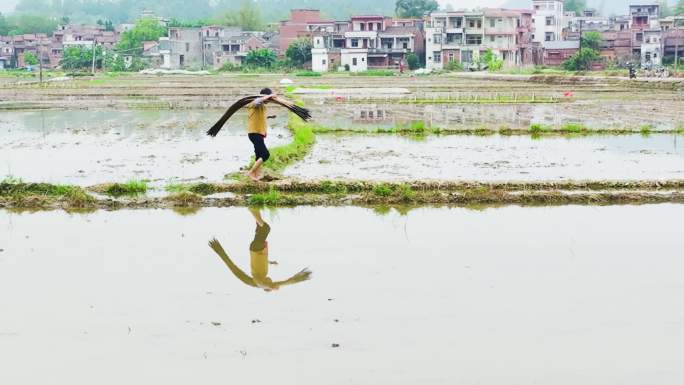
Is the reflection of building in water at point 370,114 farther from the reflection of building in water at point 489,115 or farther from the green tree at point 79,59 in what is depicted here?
the green tree at point 79,59

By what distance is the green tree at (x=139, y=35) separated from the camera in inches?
2847

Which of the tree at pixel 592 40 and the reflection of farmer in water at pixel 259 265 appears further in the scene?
the tree at pixel 592 40

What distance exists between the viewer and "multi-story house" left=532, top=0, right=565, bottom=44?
6944 cm

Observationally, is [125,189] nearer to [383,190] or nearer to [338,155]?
[383,190]

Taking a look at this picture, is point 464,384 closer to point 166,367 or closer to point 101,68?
point 166,367

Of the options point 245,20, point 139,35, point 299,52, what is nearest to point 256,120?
point 299,52

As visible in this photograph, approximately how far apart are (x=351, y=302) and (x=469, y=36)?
55000 mm

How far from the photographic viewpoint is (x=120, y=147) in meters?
13.9

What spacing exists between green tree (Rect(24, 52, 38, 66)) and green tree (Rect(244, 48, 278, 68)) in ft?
74.0

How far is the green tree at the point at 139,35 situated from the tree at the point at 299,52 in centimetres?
1768

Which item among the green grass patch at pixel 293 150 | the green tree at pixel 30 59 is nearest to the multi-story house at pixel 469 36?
the green tree at pixel 30 59

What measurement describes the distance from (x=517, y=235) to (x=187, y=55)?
65.2 meters

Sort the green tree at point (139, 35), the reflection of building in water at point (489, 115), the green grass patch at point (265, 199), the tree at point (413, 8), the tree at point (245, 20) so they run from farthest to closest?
the tree at point (245, 20)
the tree at point (413, 8)
the green tree at point (139, 35)
the reflection of building in water at point (489, 115)
the green grass patch at point (265, 199)

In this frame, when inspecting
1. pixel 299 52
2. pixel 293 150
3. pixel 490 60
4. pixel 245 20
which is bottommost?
pixel 293 150
